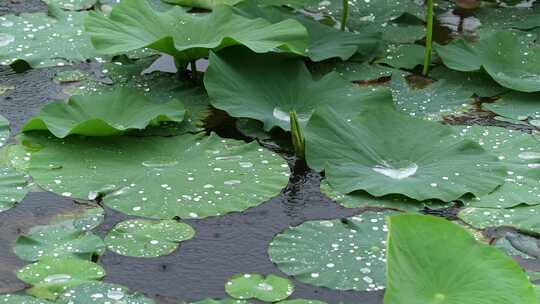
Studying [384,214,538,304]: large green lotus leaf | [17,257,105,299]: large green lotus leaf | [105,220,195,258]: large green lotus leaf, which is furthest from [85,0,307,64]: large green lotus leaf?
[384,214,538,304]: large green lotus leaf

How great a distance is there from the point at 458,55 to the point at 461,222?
35.8 inches

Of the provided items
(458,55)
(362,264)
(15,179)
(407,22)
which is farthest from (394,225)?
(407,22)

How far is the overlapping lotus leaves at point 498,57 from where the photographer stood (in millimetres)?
3331

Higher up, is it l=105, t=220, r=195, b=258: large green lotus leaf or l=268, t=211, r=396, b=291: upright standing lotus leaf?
l=268, t=211, r=396, b=291: upright standing lotus leaf

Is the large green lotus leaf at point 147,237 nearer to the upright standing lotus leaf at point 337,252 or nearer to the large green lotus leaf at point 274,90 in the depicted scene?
the upright standing lotus leaf at point 337,252

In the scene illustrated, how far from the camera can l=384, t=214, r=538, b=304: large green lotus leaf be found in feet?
6.40

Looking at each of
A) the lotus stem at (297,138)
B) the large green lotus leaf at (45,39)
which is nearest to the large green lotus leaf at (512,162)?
the lotus stem at (297,138)

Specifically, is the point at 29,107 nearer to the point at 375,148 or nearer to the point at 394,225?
the point at 375,148

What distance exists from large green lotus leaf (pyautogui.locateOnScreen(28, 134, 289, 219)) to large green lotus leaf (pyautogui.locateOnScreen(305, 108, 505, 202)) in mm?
142

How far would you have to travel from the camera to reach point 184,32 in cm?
320

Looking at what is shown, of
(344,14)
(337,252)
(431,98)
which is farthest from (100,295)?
(344,14)

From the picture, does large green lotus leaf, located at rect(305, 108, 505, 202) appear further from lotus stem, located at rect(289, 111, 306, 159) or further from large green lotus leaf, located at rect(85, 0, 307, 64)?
large green lotus leaf, located at rect(85, 0, 307, 64)

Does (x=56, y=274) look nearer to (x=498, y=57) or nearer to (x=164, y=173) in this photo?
(x=164, y=173)

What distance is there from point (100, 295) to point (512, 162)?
121 cm
